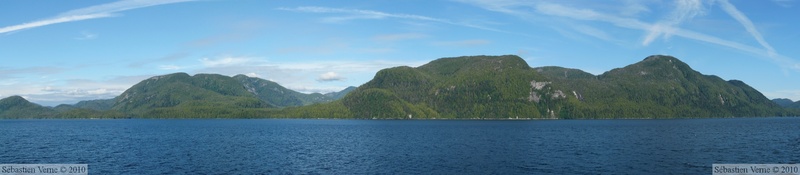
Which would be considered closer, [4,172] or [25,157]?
[4,172]

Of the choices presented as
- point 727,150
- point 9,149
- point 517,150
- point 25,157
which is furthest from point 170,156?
point 727,150

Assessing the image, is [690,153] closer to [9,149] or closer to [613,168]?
[613,168]

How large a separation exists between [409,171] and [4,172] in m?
58.7

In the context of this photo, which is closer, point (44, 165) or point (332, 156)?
point (44, 165)

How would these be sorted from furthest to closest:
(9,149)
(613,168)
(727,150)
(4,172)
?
(9,149) < (727,150) < (613,168) < (4,172)

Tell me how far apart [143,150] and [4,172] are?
4085 cm

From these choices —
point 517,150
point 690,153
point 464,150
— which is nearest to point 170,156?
point 464,150

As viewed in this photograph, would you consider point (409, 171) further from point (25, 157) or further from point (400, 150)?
point (25, 157)

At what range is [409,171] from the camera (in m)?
79.7

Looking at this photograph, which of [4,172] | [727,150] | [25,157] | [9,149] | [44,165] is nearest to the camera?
[4,172]

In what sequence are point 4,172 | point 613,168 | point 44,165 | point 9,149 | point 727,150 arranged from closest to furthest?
1. point 4,172
2. point 613,168
3. point 44,165
4. point 727,150
5. point 9,149

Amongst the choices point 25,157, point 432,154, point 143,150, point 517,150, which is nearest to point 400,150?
point 432,154

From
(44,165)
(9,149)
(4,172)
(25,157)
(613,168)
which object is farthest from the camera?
(9,149)

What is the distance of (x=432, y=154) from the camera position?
105m
